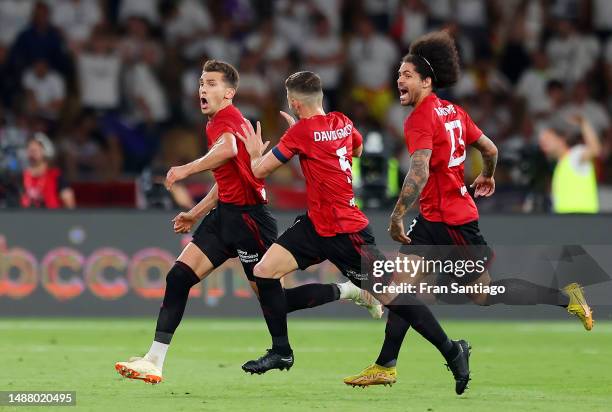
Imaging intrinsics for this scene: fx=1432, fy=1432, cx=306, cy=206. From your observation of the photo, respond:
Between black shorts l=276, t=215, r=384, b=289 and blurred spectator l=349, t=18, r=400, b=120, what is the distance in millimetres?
A: 10313

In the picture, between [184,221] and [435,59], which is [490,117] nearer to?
[435,59]

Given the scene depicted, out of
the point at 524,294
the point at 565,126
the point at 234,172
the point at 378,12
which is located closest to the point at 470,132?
the point at 524,294

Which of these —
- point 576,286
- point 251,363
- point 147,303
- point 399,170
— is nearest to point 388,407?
point 251,363

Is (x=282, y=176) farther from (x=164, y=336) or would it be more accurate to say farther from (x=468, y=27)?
(x=164, y=336)

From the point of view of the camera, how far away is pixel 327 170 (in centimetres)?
926

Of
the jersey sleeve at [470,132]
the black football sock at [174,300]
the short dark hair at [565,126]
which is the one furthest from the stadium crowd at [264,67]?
the jersey sleeve at [470,132]

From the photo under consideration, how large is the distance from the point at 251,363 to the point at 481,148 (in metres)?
2.11

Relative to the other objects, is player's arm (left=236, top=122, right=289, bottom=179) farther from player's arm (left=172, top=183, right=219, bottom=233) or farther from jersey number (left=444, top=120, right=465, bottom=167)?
jersey number (left=444, top=120, right=465, bottom=167)

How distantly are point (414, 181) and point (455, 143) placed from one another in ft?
1.75

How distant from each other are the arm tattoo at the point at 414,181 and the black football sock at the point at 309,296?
135cm

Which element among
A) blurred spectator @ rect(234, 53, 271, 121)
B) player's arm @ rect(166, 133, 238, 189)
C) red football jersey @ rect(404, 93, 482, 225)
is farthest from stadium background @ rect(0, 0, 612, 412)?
player's arm @ rect(166, 133, 238, 189)

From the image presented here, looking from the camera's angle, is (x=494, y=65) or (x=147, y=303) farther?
(x=494, y=65)

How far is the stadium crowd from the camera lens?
60.3 ft

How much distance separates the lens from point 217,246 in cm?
977
